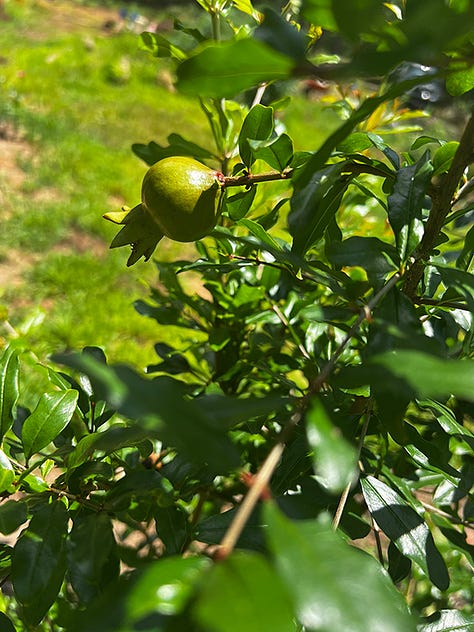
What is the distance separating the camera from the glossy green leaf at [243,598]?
252 millimetres

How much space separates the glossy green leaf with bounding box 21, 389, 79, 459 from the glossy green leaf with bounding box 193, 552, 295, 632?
35 cm

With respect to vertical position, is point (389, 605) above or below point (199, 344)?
above

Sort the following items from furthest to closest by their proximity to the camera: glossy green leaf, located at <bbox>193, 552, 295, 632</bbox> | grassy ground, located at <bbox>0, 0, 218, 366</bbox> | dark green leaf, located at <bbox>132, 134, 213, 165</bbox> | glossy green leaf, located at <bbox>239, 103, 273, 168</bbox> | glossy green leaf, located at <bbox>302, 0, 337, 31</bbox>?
grassy ground, located at <bbox>0, 0, 218, 366</bbox>, dark green leaf, located at <bbox>132, 134, 213, 165</bbox>, glossy green leaf, located at <bbox>239, 103, 273, 168</bbox>, glossy green leaf, located at <bbox>302, 0, 337, 31</bbox>, glossy green leaf, located at <bbox>193, 552, 295, 632</bbox>

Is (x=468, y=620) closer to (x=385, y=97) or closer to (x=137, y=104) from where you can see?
(x=385, y=97)

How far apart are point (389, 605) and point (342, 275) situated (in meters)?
0.31

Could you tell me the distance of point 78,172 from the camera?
416 cm

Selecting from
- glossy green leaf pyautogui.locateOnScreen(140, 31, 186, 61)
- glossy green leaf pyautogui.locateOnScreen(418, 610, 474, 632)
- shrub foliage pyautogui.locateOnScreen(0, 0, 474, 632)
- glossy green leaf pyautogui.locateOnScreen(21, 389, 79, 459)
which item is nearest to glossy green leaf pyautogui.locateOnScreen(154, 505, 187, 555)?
shrub foliage pyautogui.locateOnScreen(0, 0, 474, 632)

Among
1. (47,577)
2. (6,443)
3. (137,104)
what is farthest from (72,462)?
(137,104)

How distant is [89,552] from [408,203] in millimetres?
375

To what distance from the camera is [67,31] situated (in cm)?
813

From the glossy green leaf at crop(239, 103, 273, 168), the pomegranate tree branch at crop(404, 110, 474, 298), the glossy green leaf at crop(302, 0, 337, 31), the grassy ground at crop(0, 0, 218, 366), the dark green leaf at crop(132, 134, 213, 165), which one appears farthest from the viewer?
the grassy ground at crop(0, 0, 218, 366)

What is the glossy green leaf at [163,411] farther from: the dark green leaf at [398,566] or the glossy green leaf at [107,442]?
the dark green leaf at [398,566]

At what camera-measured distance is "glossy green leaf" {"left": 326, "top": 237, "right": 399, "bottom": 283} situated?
509mm

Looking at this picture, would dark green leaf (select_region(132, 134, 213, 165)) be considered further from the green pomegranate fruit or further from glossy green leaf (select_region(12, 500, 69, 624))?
glossy green leaf (select_region(12, 500, 69, 624))
